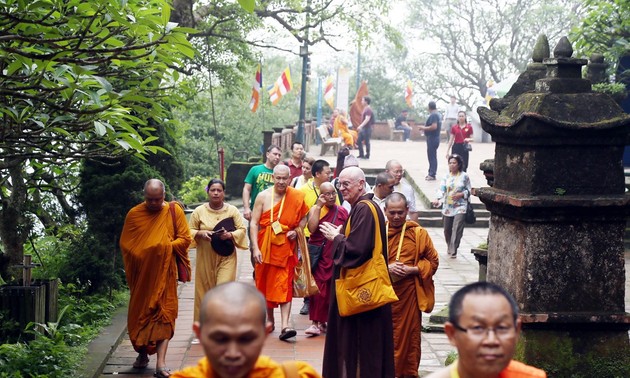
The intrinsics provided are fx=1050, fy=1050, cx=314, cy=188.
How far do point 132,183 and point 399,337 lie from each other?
468cm

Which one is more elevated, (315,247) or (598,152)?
(598,152)

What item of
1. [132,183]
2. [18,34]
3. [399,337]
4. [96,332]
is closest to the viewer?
[18,34]

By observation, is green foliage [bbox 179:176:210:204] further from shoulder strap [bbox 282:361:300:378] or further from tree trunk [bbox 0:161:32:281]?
shoulder strap [bbox 282:361:300:378]

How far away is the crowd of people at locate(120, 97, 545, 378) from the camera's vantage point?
359 cm

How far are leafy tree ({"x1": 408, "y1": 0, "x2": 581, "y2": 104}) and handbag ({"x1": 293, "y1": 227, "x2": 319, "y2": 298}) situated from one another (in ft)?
118

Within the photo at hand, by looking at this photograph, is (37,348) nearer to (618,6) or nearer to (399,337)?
(399,337)

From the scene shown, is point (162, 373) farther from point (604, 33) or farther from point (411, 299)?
point (604, 33)

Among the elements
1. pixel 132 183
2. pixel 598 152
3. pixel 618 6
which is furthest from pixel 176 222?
pixel 618 6

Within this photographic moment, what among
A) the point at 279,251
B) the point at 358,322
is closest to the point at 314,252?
the point at 279,251

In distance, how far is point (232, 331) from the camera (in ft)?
11.3

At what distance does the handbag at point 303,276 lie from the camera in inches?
400

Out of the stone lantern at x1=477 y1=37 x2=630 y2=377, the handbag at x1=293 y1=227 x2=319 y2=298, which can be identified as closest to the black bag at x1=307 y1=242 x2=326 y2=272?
the handbag at x1=293 y1=227 x2=319 y2=298

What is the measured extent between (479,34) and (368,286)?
1582 inches

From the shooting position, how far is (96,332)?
33.3 feet
